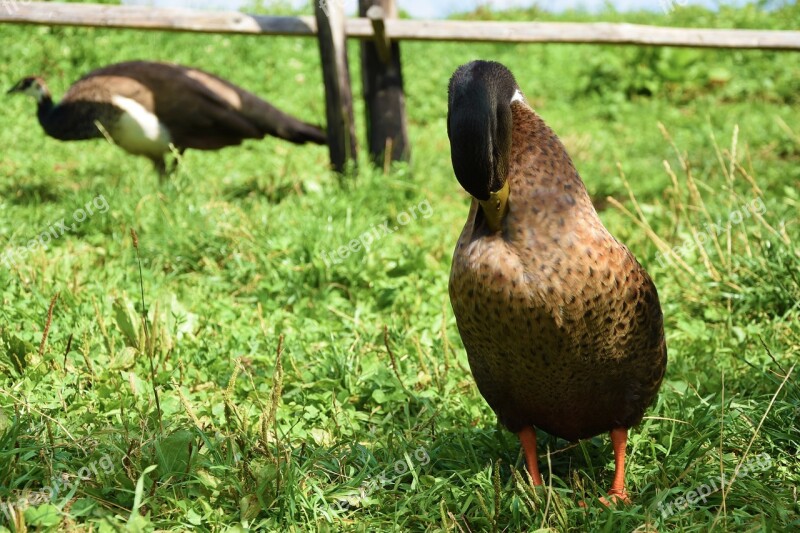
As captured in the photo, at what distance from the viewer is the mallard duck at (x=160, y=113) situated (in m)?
5.54

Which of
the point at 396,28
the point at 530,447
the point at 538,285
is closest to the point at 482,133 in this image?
the point at 538,285

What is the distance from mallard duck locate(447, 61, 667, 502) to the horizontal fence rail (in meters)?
3.28

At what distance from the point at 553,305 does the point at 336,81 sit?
3.71 m

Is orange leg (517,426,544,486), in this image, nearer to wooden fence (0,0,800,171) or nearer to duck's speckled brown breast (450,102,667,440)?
duck's speckled brown breast (450,102,667,440)

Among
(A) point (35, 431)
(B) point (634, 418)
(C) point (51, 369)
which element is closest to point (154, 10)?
(C) point (51, 369)

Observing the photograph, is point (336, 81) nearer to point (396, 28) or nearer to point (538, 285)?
point (396, 28)

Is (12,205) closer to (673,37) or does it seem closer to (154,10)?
(154,10)

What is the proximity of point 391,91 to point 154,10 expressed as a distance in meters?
1.74

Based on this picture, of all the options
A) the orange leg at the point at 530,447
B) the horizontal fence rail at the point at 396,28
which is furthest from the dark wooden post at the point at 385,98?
the orange leg at the point at 530,447

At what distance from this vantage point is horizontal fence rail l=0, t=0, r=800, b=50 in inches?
→ 209

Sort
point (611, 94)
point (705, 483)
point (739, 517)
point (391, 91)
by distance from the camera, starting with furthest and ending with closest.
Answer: point (611, 94) → point (391, 91) → point (705, 483) → point (739, 517)

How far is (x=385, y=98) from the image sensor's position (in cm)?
589

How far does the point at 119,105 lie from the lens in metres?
5.48

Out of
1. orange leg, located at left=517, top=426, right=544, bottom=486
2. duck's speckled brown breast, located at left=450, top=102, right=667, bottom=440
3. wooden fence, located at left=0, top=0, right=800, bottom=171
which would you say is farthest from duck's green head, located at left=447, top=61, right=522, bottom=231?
wooden fence, located at left=0, top=0, right=800, bottom=171
